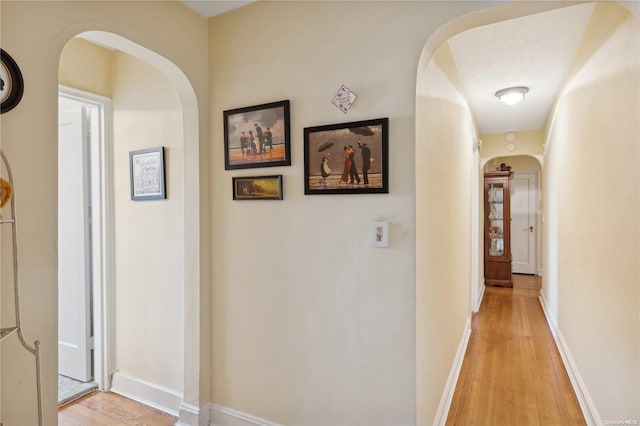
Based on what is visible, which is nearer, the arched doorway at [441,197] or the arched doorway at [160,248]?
the arched doorway at [441,197]

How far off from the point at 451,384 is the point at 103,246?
106 inches

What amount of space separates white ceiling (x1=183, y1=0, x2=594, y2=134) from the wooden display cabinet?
2.05 meters

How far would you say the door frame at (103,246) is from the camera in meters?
2.55

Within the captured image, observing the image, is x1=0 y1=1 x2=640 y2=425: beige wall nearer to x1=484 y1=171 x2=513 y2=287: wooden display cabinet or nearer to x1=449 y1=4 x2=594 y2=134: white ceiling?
x1=449 y1=4 x2=594 y2=134: white ceiling

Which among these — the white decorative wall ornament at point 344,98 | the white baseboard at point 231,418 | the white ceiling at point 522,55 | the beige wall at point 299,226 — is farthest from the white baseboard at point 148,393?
the white ceiling at point 522,55

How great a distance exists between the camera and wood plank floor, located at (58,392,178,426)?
7.25 ft

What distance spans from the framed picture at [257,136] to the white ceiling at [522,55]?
1.38m

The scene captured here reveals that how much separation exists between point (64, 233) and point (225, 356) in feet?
5.52

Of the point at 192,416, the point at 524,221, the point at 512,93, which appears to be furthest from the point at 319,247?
the point at 524,221

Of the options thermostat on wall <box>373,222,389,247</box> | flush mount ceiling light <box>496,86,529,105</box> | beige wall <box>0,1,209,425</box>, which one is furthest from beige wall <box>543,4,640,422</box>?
beige wall <box>0,1,209,425</box>

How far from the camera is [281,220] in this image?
193 centimetres

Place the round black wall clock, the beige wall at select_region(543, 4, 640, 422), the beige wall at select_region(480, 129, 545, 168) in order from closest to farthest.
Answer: the round black wall clock, the beige wall at select_region(543, 4, 640, 422), the beige wall at select_region(480, 129, 545, 168)

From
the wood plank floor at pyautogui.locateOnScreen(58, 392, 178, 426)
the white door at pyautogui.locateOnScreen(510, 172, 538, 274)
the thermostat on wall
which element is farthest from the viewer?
the white door at pyautogui.locateOnScreen(510, 172, 538, 274)

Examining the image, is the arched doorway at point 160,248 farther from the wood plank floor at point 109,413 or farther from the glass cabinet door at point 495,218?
the glass cabinet door at point 495,218
